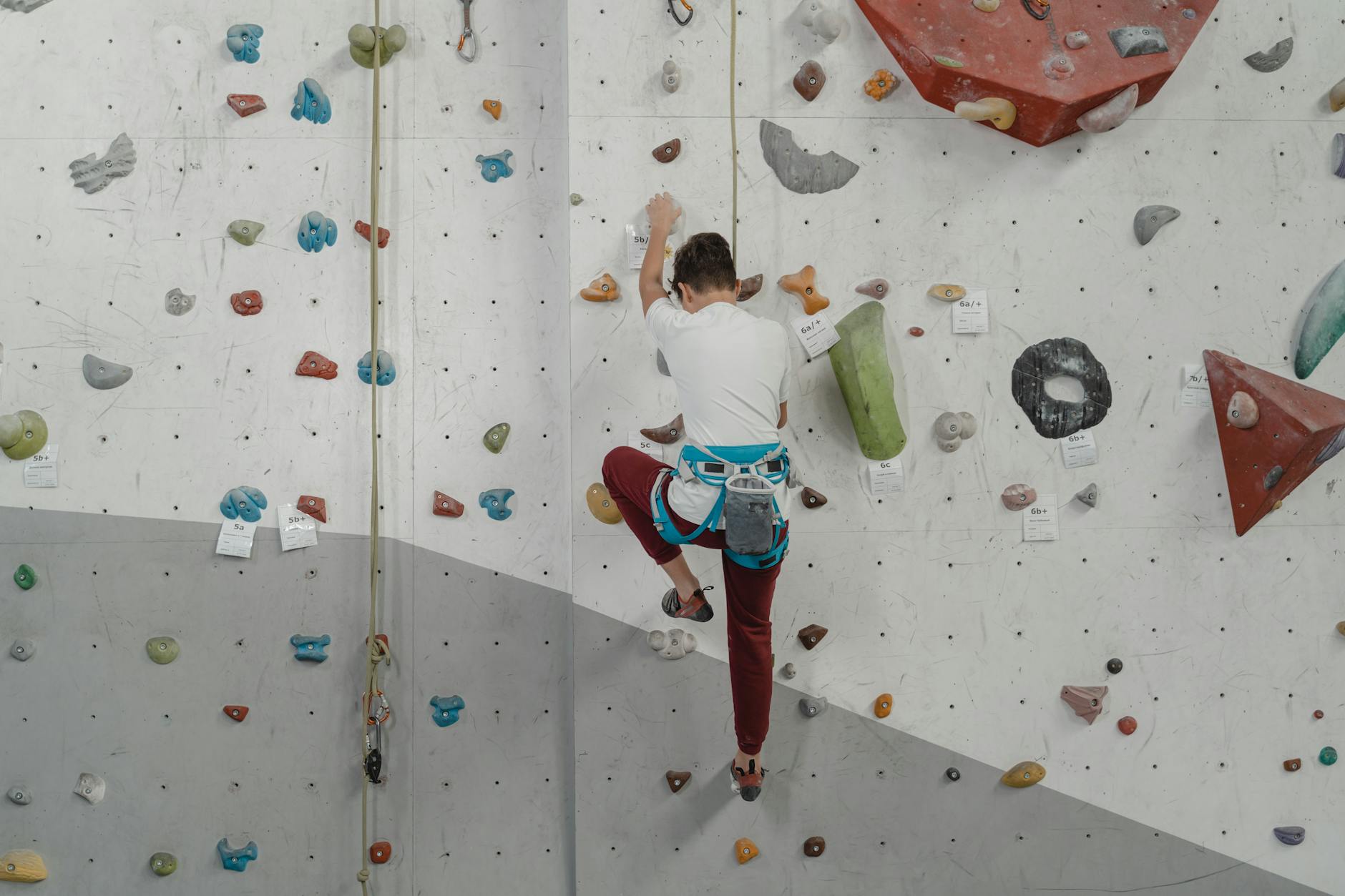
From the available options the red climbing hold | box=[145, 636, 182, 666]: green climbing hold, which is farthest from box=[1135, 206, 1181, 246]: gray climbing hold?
box=[145, 636, 182, 666]: green climbing hold

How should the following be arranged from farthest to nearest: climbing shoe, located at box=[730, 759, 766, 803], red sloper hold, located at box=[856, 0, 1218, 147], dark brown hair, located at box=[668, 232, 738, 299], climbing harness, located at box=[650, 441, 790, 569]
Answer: red sloper hold, located at box=[856, 0, 1218, 147] → climbing shoe, located at box=[730, 759, 766, 803] → dark brown hair, located at box=[668, 232, 738, 299] → climbing harness, located at box=[650, 441, 790, 569]

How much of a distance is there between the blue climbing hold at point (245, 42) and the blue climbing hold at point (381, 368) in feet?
2.91

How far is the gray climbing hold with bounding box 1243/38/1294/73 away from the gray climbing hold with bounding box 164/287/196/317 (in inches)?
119

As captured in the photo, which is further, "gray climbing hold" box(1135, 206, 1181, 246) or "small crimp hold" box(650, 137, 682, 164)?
"gray climbing hold" box(1135, 206, 1181, 246)

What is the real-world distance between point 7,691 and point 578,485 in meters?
1.68

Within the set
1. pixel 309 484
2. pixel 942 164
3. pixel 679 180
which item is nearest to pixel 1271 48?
pixel 942 164

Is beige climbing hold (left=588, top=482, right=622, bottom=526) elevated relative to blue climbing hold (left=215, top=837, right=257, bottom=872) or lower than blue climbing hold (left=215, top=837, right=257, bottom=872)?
elevated

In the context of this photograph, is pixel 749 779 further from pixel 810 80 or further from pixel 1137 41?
pixel 1137 41

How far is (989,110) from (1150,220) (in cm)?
56

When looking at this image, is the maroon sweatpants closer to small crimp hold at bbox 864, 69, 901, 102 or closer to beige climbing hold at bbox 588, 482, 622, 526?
beige climbing hold at bbox 588, 482, 622, 526

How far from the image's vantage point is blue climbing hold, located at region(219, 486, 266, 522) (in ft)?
7.80

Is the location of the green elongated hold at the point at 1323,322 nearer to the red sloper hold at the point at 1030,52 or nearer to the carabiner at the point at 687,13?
the red sloper hold at the point at 1030,52

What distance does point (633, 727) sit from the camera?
2369 millimetres

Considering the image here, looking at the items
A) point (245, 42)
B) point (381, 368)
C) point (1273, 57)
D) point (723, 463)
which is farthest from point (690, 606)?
point (1273, 57)
